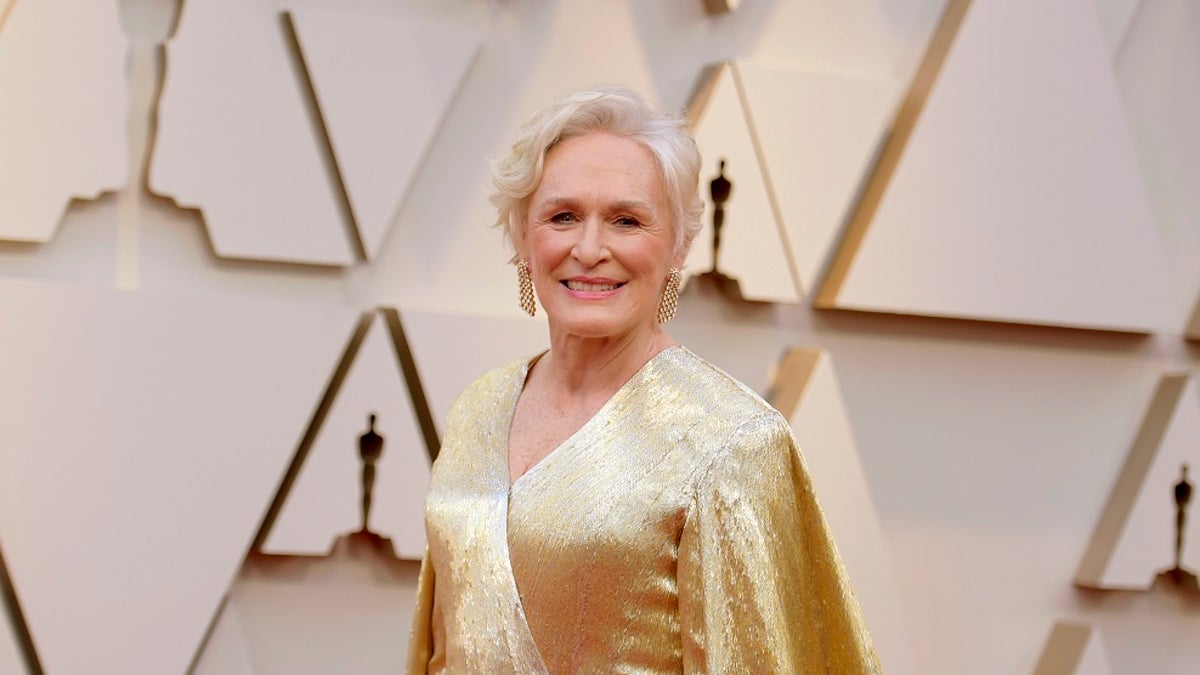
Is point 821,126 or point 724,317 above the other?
point 821,126

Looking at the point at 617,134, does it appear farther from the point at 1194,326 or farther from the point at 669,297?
the point at 1194,326

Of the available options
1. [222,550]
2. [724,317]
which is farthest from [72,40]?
[724,317]

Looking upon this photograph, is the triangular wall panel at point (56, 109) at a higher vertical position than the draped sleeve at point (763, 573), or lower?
higher

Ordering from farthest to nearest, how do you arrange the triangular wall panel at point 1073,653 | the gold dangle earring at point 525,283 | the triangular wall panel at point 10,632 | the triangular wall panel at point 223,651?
the triangular wall panel at point 1073,653 < the triangular wall panel at point 223,651 < the triangular wall panel at point 10,632 < the gold dangle earring at point 525,283

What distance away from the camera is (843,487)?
2.62 meters

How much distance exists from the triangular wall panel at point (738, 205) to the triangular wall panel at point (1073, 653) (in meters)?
0.79

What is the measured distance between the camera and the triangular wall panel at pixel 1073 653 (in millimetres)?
2754

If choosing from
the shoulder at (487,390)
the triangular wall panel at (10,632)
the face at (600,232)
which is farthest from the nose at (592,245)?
the triangular wall panel at (10,632)

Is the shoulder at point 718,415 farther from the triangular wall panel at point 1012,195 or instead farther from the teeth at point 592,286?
the triangular wall panel at point 1012,195

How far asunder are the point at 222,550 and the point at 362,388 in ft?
1.03

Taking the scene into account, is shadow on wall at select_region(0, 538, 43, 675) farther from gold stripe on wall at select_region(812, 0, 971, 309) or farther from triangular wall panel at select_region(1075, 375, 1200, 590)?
triangular wall panel at select_region(1075, 375, 1200, 590)

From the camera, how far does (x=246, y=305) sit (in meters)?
2.32

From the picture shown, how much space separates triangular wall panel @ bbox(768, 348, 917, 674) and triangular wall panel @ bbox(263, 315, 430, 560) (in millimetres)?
630

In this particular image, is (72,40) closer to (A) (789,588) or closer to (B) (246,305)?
(B) (246,305)
